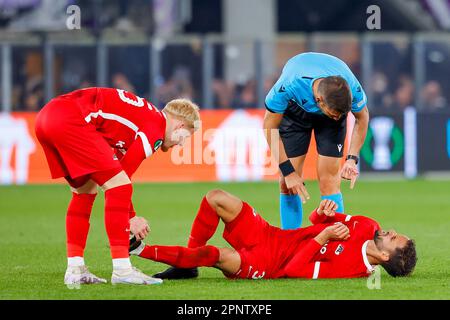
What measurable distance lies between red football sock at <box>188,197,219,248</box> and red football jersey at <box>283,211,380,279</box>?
59 centimetres

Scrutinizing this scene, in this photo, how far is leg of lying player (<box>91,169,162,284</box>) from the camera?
7.67 m

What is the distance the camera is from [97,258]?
9.84 metres

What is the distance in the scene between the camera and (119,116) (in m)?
7.93

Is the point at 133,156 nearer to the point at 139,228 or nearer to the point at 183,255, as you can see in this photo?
the point at 139,228

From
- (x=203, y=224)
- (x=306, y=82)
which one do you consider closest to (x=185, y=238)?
(x=306, y=82)

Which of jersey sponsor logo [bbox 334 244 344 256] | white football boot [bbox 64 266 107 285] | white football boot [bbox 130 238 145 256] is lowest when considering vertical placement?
white football boot [bbox 64 266 107 285]

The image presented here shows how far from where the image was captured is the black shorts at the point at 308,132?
945 cm

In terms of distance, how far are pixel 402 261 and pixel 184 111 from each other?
1819 mm

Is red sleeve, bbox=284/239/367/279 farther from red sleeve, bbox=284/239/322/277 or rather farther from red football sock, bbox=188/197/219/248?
red football sock, bbox=188/197/219/248

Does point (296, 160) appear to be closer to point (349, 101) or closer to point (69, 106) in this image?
point (349, 101)

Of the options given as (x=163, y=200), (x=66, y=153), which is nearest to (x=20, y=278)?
(x=66, y=153)

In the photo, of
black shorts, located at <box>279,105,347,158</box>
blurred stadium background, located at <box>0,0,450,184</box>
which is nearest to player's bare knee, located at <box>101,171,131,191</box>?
black shorts, located at <box>279,105,347,158</box>

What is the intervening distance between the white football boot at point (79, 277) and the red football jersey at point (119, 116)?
35.5 inches

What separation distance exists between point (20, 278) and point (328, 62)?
9.21 feet
